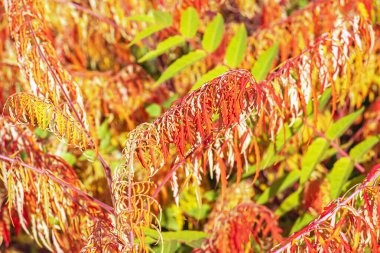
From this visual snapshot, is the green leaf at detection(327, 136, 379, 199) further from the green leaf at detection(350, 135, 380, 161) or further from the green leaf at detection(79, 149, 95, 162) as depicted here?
the green leaf at detection(79, 149, 95, 162)

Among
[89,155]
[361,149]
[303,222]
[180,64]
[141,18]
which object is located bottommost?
[303,222]

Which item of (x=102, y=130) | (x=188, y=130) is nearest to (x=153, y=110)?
(x=102, y=130)

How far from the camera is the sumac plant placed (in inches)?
48.7

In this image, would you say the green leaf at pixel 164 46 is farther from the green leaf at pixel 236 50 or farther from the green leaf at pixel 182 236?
the green leaf at pixel 182 236

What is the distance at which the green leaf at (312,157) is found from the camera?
5.41 feet

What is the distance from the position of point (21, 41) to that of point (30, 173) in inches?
9.0

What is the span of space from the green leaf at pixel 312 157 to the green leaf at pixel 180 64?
301 millimetres

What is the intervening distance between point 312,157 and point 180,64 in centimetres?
33

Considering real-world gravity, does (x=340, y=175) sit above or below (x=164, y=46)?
below

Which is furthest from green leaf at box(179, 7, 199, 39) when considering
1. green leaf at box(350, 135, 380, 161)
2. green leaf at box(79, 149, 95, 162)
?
green leaf at box(350, 135, 380, 161)

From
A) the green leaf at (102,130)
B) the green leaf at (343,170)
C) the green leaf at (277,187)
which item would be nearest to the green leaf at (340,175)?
the green leaf at (343,170)

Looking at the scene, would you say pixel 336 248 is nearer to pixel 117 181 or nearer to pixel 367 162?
pixel 117 181

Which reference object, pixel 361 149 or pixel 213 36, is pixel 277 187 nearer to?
pixel 361 149

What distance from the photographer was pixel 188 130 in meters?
1.17
